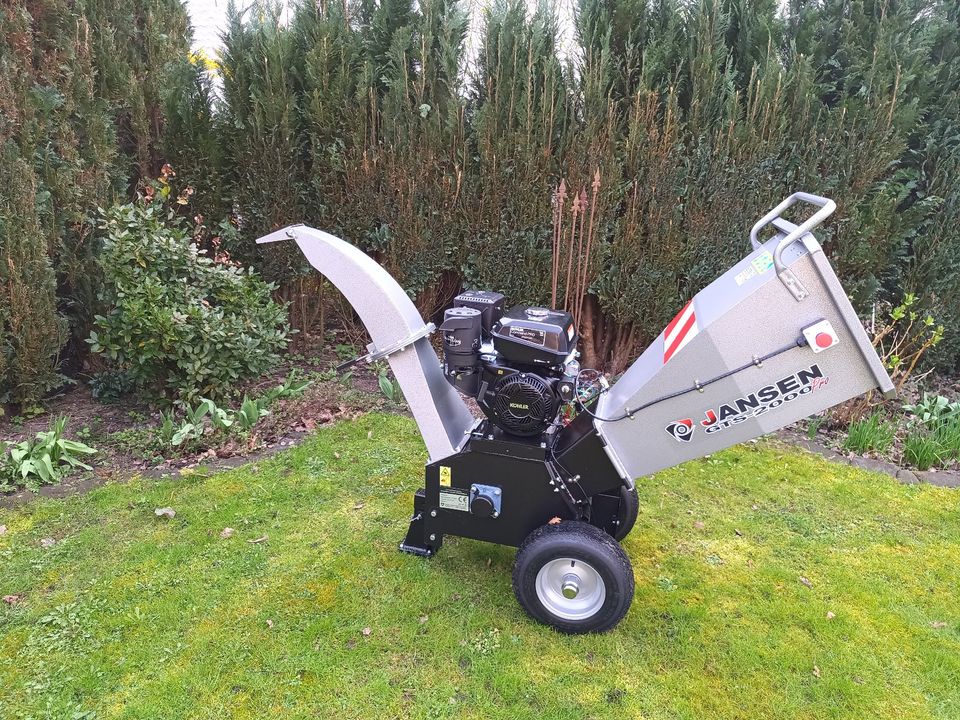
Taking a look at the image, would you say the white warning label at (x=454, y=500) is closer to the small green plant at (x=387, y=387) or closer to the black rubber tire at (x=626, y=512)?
the black rubber tire at (x=626, y=512)

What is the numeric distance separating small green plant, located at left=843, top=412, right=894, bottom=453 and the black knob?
9.82ft

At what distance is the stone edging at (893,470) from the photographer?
163 inches

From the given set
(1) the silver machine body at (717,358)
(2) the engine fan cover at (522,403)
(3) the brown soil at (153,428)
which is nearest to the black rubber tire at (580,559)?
(1) the silver machine body at (717,358)

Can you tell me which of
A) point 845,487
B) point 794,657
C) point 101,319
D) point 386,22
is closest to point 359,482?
point 101,319

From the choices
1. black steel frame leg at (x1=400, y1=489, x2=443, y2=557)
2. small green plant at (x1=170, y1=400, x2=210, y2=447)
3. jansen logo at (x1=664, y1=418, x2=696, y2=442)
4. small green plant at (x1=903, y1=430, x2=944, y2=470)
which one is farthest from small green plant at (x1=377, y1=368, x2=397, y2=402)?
small green plant at (x1=903, y1=430, x2=944, y2=470)

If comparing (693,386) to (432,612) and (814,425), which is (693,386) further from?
(814,425)

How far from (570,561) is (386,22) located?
4351 mm

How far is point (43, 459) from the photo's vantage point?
3736mm

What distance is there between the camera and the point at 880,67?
4.70m

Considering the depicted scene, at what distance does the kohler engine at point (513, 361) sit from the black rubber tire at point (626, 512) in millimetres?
559

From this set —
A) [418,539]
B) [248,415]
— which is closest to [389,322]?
[418,539]

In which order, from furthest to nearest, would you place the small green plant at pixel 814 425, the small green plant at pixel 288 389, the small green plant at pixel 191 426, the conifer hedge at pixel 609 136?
the conifer hedge at pixel 609 136, the small green plant at pixel 288 389, the small green plant at pixel 814 425, the small green plant at pixel 191 426

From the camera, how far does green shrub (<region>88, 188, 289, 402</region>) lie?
160 inches

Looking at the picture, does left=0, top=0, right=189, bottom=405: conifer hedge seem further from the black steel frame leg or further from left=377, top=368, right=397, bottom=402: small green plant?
the black steel frame leg
